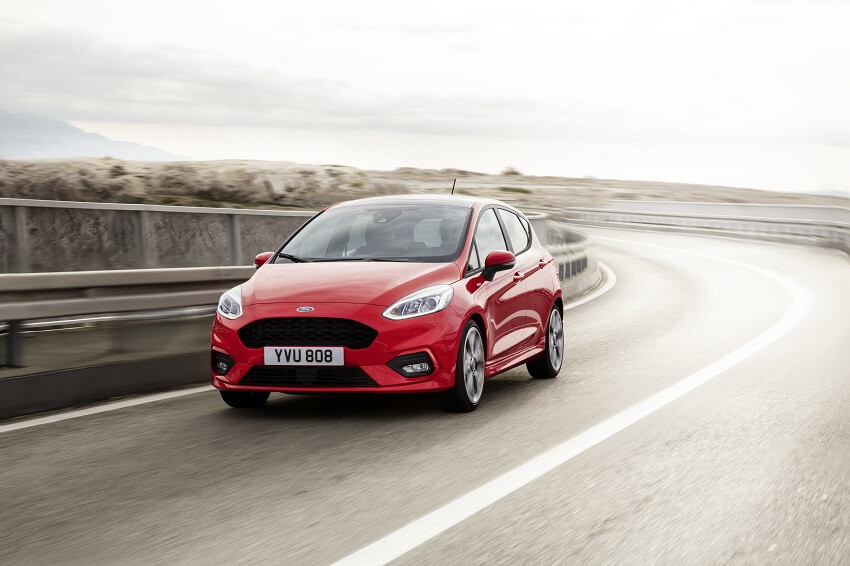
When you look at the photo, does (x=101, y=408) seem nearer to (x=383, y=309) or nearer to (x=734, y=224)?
(x=383, y=309)

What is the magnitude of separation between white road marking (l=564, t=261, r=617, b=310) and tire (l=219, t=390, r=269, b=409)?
387 inches

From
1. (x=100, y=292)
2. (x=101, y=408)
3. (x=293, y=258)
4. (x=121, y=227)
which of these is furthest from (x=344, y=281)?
(x=121, y=227)

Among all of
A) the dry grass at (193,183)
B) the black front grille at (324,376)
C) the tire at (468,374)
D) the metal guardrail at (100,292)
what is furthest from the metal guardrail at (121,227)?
the dry grass at (193,183)

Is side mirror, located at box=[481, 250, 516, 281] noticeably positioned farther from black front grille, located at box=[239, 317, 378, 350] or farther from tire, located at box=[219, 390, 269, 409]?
tire, located at box=[219, 390, 269, 409]

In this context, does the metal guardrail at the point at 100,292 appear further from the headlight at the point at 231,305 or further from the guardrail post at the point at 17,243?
the guardrail post at the point at 17,243

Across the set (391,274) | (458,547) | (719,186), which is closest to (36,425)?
(391,274)

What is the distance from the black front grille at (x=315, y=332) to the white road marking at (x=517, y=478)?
4.95 ft

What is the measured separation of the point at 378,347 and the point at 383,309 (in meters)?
0.26

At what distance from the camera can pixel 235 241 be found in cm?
1934

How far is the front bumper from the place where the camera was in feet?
25.5

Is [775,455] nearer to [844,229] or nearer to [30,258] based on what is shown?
[30,258]

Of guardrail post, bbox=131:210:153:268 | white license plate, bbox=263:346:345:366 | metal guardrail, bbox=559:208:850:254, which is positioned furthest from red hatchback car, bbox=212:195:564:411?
metal guardrail, bbox=559:208:850:254

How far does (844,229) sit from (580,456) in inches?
1232

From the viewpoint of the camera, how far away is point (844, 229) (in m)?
35.8
